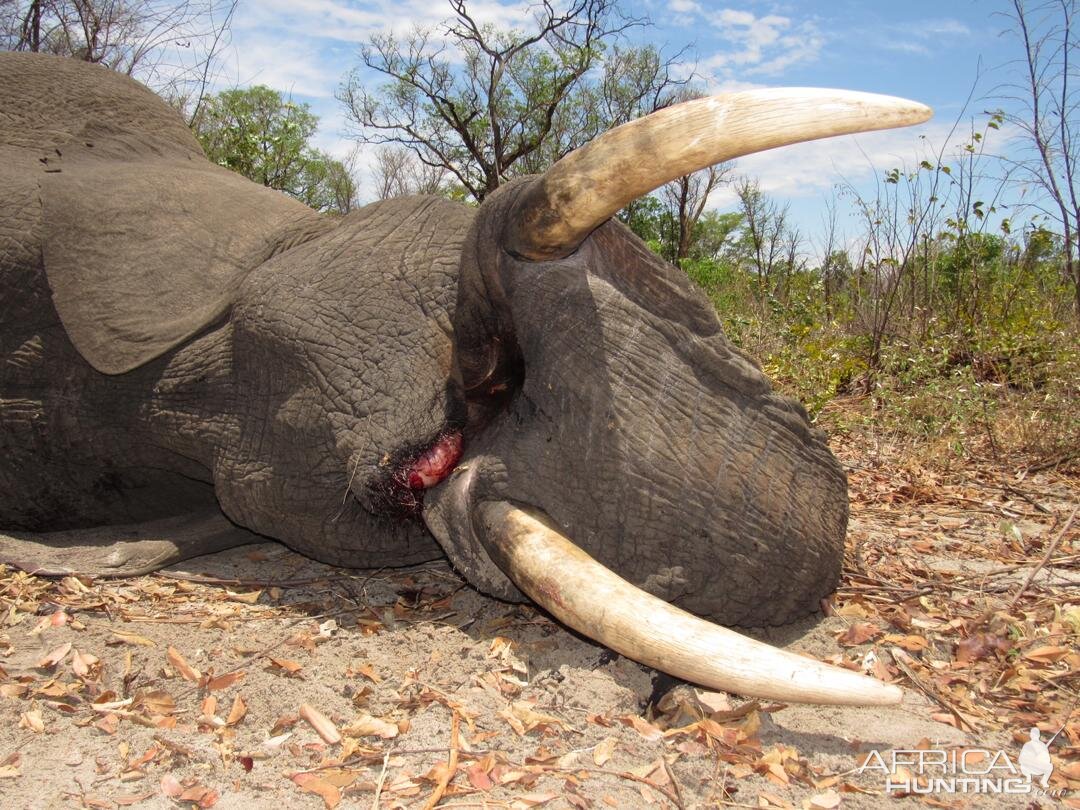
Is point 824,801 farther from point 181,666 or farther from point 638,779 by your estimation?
point 181,666

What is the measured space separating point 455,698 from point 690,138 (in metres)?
1.47

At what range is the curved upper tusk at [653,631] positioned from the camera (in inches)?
76.3

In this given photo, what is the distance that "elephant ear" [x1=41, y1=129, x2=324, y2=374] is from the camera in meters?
3.16

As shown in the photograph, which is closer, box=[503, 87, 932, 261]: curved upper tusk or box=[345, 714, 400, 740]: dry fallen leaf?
box=[503, 87, 932, 261]: curved upper tusk

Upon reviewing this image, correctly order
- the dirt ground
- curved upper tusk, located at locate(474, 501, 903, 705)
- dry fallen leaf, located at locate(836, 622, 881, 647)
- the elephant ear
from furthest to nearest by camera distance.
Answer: the elephant ear → dry fallen leaf, located at locate(836, 622, 881, 647) → the dirt ground → curved upper tusk, located at locate(474, 501, 903, 705)

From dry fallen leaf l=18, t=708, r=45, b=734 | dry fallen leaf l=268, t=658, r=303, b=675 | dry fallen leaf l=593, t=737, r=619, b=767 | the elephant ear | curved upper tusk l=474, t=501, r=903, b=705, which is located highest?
the elephant ear

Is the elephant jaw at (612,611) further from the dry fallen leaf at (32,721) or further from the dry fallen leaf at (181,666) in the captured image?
the dry fallen leaf at (32,721)

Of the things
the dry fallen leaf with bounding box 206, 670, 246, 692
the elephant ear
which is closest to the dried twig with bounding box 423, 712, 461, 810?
the dry fallen leaf with bounding box 206, 670, 246, 692

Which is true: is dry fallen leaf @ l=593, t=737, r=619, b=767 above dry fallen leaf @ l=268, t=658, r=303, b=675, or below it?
above

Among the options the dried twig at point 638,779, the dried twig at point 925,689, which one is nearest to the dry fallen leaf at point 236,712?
the dried twig at point 638,779

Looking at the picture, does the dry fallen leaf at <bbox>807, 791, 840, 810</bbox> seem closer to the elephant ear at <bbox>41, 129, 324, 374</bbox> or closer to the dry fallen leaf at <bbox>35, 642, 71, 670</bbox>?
the dry fallen leaf at <bbox>35, 642, 71, 670</bbox>

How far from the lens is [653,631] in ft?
6.68

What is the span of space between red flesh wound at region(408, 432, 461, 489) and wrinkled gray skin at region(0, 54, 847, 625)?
1.1 inches

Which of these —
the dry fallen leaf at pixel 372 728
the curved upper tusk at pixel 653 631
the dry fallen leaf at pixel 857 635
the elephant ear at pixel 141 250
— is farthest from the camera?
the elephant ear at pixel 141 250
